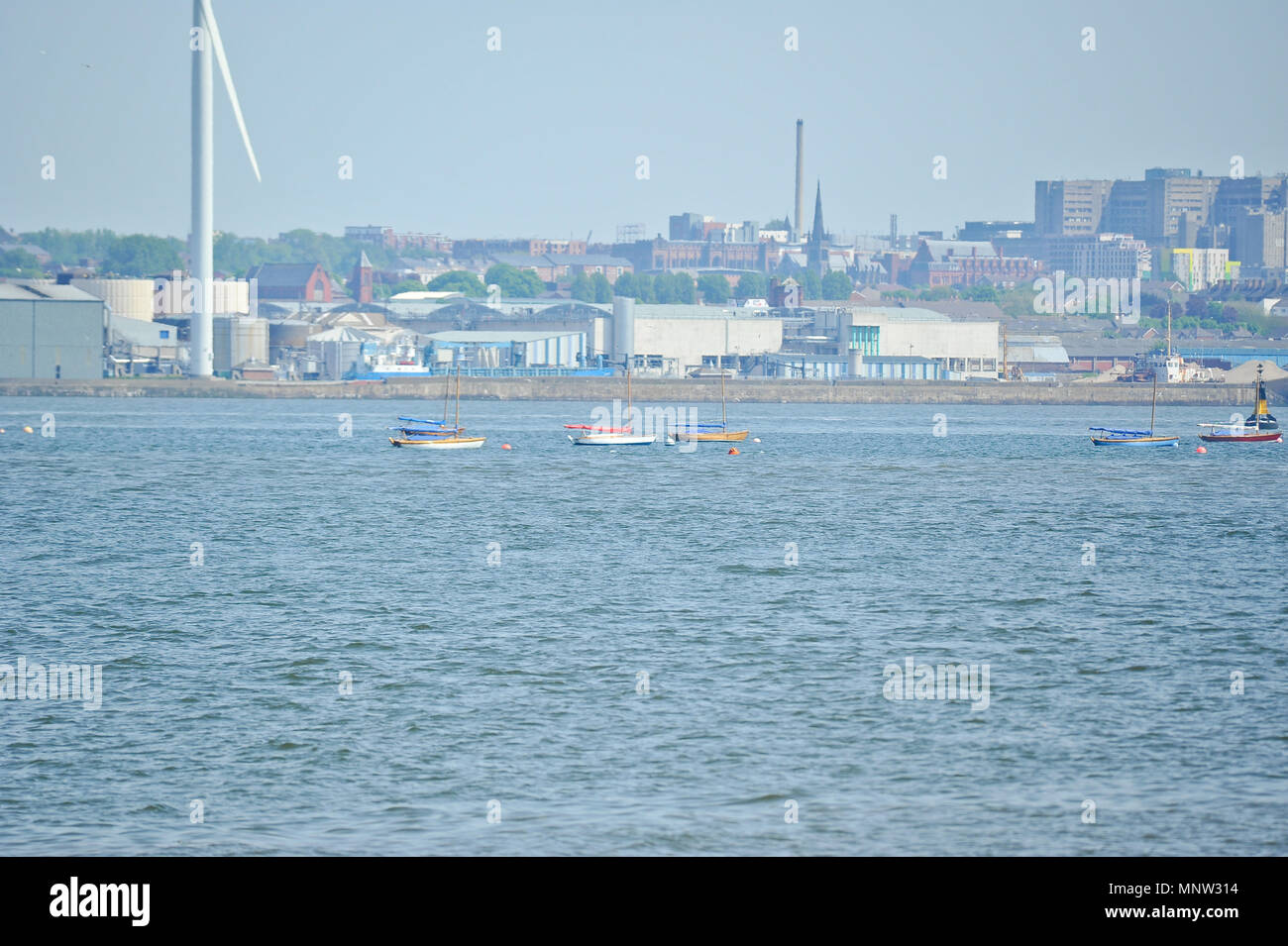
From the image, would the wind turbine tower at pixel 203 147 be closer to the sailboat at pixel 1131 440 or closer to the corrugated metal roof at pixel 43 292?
the corrugated metal roof at pixel 43 292

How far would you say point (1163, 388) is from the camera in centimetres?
13388

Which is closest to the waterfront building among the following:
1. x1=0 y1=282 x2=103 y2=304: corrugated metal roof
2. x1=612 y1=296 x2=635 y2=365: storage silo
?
x1=0 y1=282 x2=103 y2=304: corrugated metal roof

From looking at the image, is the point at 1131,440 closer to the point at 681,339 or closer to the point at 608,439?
the point at 608,439

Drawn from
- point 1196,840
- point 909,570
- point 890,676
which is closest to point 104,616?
point 890,676

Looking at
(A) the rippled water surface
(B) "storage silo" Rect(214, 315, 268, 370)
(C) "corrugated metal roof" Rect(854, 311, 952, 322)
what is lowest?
(A) the rippled water surface

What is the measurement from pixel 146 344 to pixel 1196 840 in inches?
4806

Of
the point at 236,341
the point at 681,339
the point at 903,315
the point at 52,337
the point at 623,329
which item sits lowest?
the point at 236,341

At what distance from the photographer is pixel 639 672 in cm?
2058

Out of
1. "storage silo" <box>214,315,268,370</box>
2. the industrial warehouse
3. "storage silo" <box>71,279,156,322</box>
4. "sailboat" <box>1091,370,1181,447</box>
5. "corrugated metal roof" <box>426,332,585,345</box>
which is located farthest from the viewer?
"corrugated metal roof" <box>426,332,585,345</box>

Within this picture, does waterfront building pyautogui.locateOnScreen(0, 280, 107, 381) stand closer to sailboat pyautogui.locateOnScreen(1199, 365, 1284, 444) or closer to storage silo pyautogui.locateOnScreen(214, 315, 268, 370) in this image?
storage silo pyautogui.locateOnScreen(214, 315, 268, 370)

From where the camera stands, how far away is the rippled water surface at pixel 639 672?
1393cm

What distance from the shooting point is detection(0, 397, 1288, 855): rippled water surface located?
13930mm

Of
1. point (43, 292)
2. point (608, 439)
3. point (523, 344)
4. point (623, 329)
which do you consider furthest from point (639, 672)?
point (523, 344)

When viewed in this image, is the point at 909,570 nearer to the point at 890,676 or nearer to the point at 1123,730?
the point at 890,676
